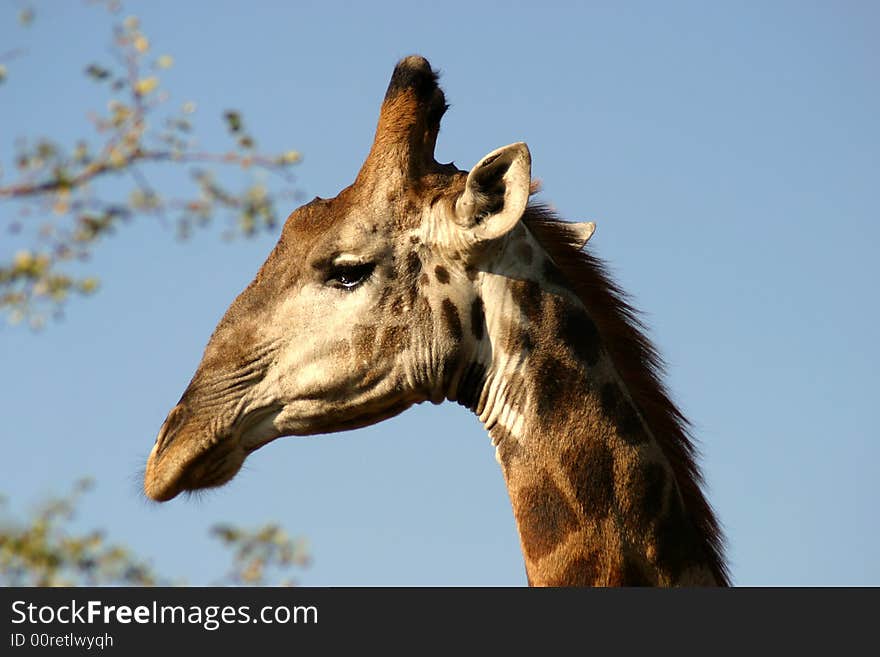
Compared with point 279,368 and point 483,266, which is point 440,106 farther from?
point 279,368

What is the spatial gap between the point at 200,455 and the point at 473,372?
158 cm

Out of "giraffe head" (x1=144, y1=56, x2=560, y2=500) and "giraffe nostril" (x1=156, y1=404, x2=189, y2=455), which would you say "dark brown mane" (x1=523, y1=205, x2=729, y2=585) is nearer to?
"giraffe head" (x1=144, y1=56, x2=560, y2=500)

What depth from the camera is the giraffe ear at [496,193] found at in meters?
6.82

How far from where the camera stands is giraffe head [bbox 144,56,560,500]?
6.89 meters

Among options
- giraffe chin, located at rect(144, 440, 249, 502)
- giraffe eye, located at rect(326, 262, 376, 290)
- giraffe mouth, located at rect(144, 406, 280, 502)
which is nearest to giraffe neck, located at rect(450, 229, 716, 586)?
giraffe eye, located at rect(326, 262, 376, 290)

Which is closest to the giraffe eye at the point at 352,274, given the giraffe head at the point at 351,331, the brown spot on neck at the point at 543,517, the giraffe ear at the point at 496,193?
the giraffe head at the point at 351,331

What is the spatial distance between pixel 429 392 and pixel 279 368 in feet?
2.79

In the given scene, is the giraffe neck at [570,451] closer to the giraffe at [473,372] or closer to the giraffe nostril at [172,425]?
the giraffe at [473,372]

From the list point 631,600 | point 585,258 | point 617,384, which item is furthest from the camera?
point 585,258

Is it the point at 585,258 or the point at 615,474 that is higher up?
the point at 585,258

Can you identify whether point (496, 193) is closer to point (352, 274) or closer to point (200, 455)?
point (352, 274)

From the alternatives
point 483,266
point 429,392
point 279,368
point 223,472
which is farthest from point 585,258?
point 223,472

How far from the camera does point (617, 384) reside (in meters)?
6.85

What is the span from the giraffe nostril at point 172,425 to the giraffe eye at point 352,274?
3.63 feet
